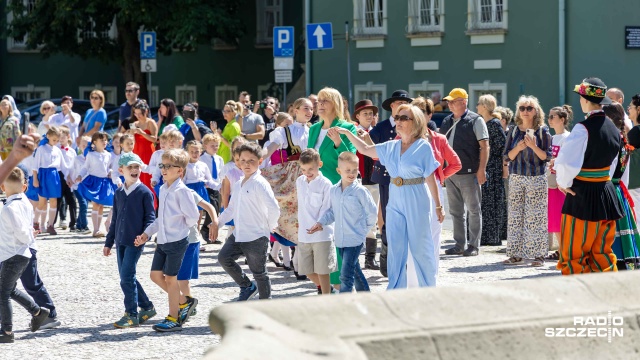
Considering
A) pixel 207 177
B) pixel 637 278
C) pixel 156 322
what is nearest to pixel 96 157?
pixel 207 177

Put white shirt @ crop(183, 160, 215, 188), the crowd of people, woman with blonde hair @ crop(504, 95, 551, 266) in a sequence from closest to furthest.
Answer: the crowd of people → woman with blonde hair @ crop(504, 95, 551, 266) → white shirt @ crop(183, 160, 215, 188)

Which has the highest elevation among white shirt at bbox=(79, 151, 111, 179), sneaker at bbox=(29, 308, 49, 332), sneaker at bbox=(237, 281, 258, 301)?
white shirt at bbox=(79, 151, 111, 179)

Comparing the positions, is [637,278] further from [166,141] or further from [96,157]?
[96,157]

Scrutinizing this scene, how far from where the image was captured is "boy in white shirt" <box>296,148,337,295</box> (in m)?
11.2

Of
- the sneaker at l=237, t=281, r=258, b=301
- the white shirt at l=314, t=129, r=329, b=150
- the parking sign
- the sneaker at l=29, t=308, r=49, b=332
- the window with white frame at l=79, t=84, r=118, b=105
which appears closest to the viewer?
the sneaker at l=29, t=308, r=49, b=332

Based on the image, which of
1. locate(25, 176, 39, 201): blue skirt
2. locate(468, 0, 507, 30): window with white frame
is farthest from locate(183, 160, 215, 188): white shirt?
locate(468, 0, 507, 30): window with white frame

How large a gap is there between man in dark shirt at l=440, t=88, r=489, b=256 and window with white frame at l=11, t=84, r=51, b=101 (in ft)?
109

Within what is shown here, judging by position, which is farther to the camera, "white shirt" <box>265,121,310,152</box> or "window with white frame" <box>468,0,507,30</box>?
"window with white frame" <box>468,0,507,30</box>

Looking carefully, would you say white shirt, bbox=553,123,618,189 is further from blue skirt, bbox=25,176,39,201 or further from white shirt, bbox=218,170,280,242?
blue skirt, bbox=25,176,39,201

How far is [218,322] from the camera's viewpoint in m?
5.24

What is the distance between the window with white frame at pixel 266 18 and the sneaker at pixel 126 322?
3302 centimetres

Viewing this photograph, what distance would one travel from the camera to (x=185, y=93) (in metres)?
45.6

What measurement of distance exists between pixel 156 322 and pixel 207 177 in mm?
5030

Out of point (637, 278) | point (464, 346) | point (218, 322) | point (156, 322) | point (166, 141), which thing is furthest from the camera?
point (166, 141)
